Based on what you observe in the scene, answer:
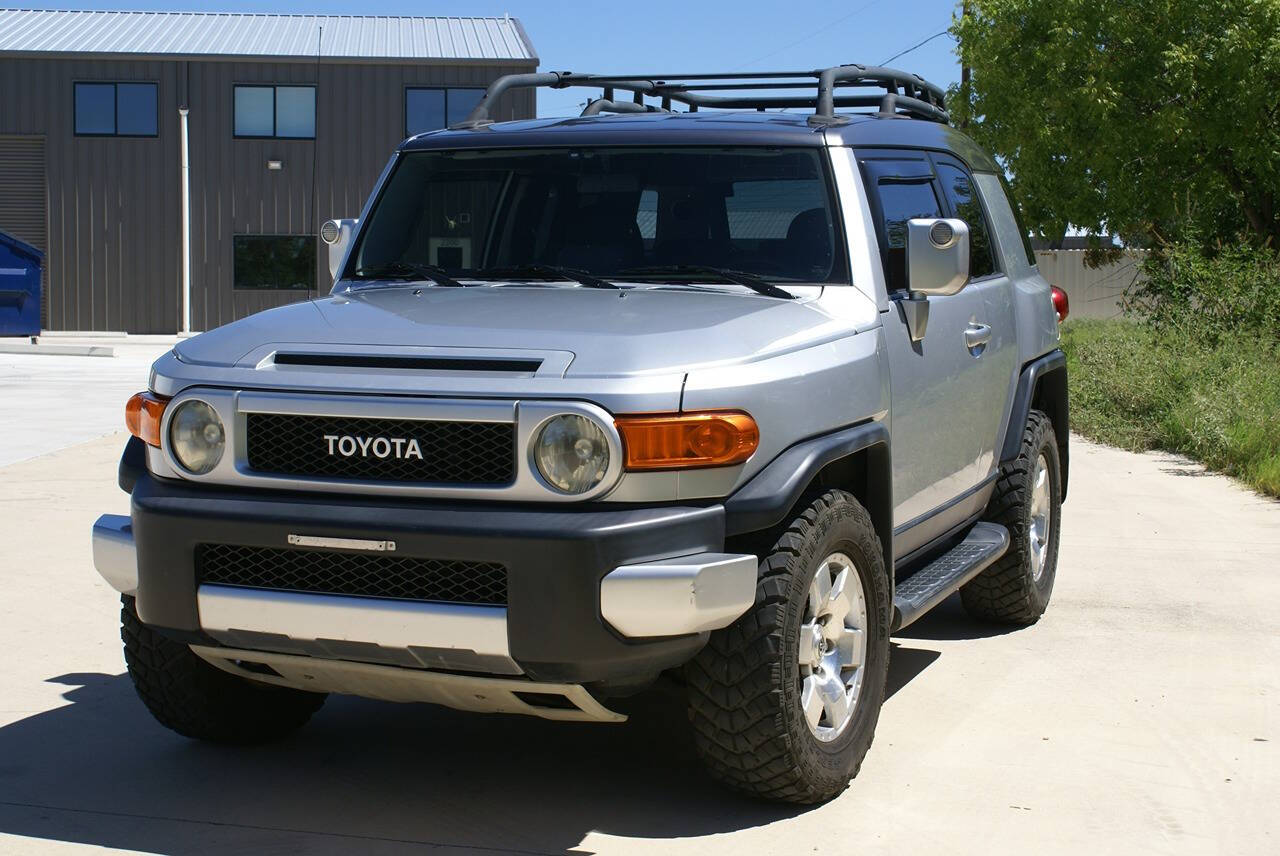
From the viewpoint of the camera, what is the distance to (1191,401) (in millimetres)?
13594

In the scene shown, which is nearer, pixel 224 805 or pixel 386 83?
pixel 224 805

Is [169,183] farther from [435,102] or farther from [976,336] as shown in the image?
[976,336]

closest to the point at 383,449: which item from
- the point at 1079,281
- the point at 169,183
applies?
the point at 169,183

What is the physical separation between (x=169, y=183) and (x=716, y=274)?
115 feet

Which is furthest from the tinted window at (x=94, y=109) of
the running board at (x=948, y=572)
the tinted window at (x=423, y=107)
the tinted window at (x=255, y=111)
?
the running board at (x=948, y=572)

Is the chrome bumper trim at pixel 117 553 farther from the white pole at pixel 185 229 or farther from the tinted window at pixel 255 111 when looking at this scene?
the tinted window at pixel 255 111

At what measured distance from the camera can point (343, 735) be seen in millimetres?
5273

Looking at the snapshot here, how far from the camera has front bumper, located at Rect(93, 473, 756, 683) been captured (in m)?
3.81

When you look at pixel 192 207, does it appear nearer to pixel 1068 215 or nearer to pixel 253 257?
pixel 253 257

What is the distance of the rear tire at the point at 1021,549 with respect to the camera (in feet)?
21.8

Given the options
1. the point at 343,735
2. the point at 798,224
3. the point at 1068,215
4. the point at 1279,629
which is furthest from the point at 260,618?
the point at 1068,215

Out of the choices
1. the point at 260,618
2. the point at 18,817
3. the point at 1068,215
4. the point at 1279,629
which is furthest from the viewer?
the point at 1068,215

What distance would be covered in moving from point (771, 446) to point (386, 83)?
3450 cm

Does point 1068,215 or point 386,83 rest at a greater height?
point 386,83
